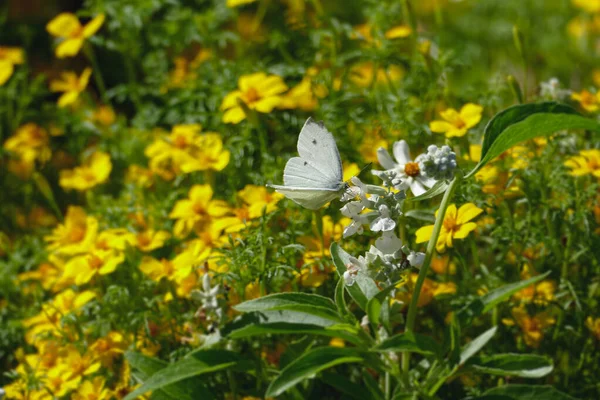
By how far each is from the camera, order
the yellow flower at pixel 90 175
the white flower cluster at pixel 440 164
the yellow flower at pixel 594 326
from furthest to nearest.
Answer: the yellow flower at pixel 90 175, the yellow flower at pixel 594 326, the white flower cluster at pixel 440 164

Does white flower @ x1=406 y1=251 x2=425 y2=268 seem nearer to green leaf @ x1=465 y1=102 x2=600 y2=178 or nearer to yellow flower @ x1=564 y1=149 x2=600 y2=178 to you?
green leaf @ x1=465 y1=102 x2=600 y2=178

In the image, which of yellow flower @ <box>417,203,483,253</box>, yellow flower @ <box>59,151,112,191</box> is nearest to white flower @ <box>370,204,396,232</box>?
yellow flower @ <box>417,203,483,253</box>

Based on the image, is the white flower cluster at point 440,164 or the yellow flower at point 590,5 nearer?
the white flower cluster at point 440,164

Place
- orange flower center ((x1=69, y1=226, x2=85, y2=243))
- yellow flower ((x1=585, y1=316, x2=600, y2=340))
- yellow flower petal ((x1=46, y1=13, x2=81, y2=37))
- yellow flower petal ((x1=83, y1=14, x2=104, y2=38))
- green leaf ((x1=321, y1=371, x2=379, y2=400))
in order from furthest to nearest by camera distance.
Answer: yellow flower petal ((x1=46, y1=13, x2=81, y2=37)) → yellow flower petal ((x1=83, y1=14, x2=104, y2=38)) → orange flower center ((x1=69, y1=226, x2=85, y2=243)) → yellow flower ((x1=585, y1=316, x2=600, y2=340)) → green leaf ((x1=321, y1=371, x2=379, y2=400))

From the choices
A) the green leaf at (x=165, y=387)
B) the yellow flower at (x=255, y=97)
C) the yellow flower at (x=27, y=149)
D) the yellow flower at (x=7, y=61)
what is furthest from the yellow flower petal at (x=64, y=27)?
the green leaf at (x=165, y=387)

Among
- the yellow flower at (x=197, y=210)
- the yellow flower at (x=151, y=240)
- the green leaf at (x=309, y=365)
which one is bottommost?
the yellow flower at (x=151, y=240)

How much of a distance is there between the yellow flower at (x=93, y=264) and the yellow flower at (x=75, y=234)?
0.03m

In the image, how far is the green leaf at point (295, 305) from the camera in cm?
122

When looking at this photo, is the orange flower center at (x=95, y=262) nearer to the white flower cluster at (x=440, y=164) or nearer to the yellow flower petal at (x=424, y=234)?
the yellow flower petal at (x=424, y=234)

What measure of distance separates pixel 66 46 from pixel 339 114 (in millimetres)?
866

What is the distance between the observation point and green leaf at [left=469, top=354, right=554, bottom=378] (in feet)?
3.89

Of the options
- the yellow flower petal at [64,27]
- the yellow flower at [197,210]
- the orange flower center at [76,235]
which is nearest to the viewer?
the yellow flower at [197,210]

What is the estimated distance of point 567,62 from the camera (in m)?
3.25

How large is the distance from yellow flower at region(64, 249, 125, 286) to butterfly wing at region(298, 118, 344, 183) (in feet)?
2.01
